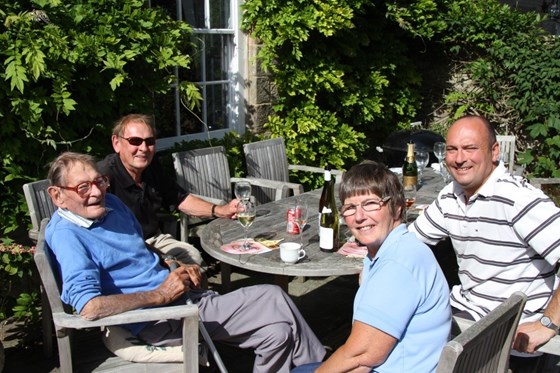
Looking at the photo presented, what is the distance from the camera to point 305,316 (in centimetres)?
444

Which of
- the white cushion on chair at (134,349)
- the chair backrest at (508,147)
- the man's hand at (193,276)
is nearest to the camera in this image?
the white cushion on chair at (134,349)

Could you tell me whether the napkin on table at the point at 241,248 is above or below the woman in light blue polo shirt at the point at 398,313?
below

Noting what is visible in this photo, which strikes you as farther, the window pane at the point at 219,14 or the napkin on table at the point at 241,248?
the window pane at the point at 219,14

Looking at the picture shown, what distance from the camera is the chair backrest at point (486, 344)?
149 cm

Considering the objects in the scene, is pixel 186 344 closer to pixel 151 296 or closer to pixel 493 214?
pixel 151 296

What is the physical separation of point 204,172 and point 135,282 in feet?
7.47

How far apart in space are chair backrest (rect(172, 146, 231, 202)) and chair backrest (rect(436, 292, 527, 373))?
3198 millimetres

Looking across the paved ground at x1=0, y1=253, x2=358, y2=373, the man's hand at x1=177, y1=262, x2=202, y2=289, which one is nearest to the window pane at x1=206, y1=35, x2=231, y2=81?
the paved ground at x1=0, y1=253, x2=358, y2=373

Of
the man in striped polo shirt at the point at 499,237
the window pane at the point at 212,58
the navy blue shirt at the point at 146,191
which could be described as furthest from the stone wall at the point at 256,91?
the man in striped polo shirt at the point at 499,237

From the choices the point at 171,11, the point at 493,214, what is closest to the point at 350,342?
the point at 493,214

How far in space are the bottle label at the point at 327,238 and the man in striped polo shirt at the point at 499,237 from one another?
1.87ft

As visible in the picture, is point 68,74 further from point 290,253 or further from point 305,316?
point 305,316

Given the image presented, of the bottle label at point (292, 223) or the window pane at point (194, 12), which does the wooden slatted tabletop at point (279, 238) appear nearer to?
the bottle label at point (292, 223)

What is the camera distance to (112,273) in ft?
8.89
